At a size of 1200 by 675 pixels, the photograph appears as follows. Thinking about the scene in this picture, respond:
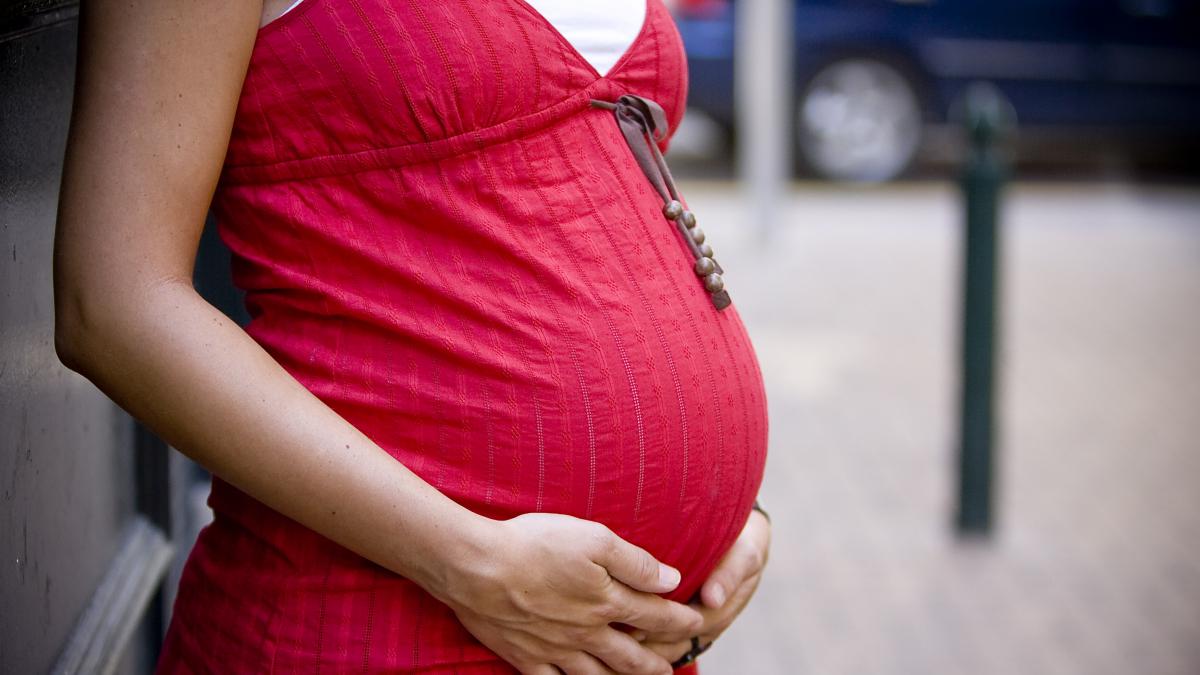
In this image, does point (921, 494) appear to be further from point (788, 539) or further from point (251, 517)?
point (251, 517)

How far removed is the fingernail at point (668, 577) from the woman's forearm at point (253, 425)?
0.19 meters

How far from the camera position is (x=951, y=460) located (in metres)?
4.93

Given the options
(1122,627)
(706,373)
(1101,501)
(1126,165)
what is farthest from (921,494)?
(1126,165)

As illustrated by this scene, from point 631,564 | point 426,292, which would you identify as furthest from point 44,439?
point 631,564

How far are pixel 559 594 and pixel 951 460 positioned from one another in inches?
160

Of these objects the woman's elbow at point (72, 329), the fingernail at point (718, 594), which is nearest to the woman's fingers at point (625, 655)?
the fingernail at point (718, 594)

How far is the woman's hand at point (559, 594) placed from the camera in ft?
A: 3.55

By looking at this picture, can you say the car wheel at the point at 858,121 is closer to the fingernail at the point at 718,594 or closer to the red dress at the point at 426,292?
the fingernail at the point at 718,594

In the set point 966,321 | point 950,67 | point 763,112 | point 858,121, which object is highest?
point 966,321

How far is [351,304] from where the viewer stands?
3.63 feet

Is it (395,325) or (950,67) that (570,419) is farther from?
(950,67)

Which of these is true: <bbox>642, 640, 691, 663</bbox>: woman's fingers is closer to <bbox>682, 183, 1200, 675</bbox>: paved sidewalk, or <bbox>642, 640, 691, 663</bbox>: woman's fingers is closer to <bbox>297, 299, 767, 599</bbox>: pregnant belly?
<bbox>297, 299, 767, 599</bbox>: pregnant belly

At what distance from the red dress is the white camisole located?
0.06ft

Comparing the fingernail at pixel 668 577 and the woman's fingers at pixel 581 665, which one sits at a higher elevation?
the fingernail at pixel 668 577
